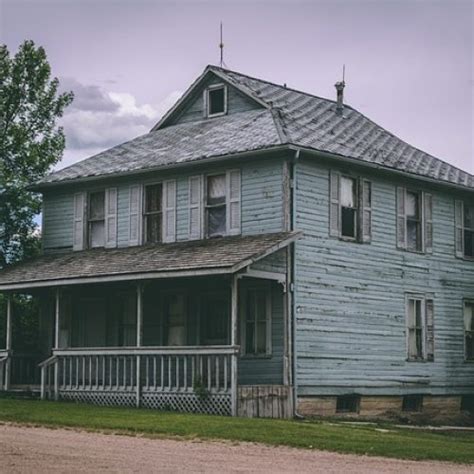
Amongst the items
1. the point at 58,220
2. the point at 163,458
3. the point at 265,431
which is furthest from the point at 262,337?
the point at 163,458

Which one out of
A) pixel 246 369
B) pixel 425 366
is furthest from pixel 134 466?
pixel 425 366

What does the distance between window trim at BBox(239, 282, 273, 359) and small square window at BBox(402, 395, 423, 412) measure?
5.07m

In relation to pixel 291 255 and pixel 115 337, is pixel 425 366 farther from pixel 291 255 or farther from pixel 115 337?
pixel 115 337

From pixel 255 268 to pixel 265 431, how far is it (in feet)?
19.0

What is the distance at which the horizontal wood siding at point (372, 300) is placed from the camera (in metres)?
26.8

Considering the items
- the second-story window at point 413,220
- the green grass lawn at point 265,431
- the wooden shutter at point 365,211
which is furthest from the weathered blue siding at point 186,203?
the green grass lawn at point 265,431

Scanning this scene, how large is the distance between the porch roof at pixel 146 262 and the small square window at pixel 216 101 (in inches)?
180

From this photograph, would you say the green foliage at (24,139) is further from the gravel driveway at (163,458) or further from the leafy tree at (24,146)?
the gravel driveway at (163,458)

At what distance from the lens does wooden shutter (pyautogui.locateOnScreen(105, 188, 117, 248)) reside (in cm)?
3034

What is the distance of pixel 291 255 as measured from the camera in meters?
26.4

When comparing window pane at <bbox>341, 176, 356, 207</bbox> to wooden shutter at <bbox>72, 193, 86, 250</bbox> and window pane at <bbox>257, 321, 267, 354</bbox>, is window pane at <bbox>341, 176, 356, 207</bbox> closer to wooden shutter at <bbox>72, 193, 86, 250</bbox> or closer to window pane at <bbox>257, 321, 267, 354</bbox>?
window pane at <bbox>257, 321, 267, 354</bbox>

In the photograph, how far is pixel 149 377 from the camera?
28.0m

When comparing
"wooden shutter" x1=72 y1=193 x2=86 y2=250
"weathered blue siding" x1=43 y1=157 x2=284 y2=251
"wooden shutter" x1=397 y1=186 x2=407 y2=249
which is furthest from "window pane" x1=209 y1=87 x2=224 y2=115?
"wooden shutter" x1=397 y1=186 x2=407 y2=249

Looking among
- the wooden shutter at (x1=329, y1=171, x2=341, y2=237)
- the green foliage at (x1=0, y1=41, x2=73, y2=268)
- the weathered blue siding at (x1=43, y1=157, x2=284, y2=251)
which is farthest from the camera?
the green foliage at (x1=0, y1=41, x2=73, y2=268)
